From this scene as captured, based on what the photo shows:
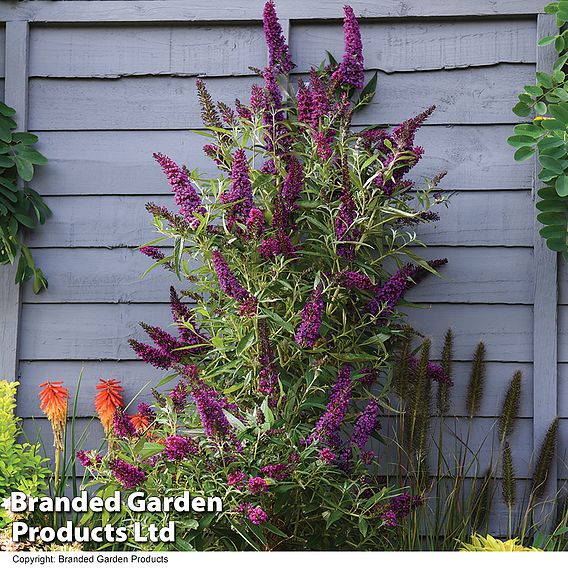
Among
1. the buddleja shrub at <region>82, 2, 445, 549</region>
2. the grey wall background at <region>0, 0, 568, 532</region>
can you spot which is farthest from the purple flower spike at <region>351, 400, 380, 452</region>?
the grey wall background at <region>0, 0, 568, 532</region>

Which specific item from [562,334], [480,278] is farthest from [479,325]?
[562,334]

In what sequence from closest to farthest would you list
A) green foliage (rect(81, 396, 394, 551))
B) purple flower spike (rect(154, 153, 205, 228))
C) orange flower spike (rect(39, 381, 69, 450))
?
green foliage (rect(81, 396, 394, 551))
purple flower spike (rect(154, 153, 205, 228))
orange flower spike (rect(39, 381, 69, 450))

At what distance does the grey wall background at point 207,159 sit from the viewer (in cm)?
261

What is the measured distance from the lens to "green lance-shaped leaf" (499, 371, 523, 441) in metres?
2.47

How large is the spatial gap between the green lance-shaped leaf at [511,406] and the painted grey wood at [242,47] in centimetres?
107

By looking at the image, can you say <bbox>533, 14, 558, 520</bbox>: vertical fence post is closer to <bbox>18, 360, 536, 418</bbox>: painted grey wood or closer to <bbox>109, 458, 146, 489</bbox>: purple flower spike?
<bbox>18, 360, 536, 418</bbox>: painted grey wood

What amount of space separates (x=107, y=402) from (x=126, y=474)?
1.98 feet

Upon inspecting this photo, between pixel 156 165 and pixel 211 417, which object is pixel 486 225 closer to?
pixel 156 165

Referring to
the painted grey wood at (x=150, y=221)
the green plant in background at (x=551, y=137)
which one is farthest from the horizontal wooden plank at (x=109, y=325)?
the green plant in background at (x=551, y=137)

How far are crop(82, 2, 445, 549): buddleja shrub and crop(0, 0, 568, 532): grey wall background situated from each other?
0.71 feet

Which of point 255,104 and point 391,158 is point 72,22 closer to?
point 255,104

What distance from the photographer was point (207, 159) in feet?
8.76

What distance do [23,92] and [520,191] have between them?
173 cm

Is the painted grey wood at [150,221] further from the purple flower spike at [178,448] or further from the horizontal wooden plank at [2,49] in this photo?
the purple flower spike at [178,448]
